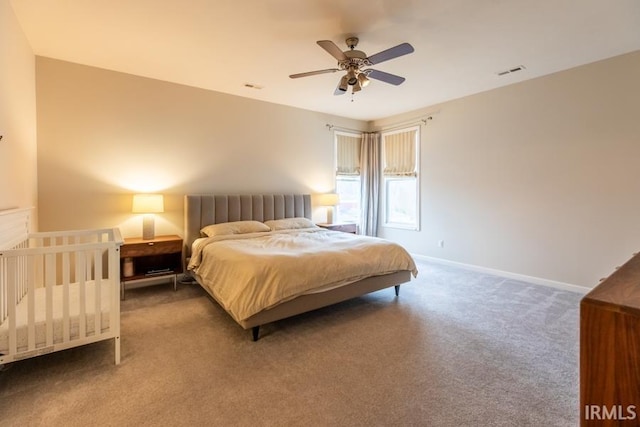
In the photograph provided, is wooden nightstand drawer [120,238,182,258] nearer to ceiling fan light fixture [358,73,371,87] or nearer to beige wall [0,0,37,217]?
beige wall [0,0,37,217]

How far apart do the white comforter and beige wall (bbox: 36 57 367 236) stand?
123cm

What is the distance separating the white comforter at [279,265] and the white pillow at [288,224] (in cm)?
64

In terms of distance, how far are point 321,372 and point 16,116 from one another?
3.60 meters

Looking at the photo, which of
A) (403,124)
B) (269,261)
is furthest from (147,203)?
(403,124)

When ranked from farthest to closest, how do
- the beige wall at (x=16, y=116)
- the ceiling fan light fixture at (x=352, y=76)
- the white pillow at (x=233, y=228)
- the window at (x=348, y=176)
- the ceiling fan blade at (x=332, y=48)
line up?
1. the window at (x=348, y=176)
2. the white pillow at (x=233, y=228)
3. the ceiling fan light fixture at (x=352, y=76)
4. the ceiling fan blade at (x=332, y=48)
5. the beige wall at (x=16, y=116)

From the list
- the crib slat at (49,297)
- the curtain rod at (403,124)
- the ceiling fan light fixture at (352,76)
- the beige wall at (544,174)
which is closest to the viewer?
the crib slat at (49,297)

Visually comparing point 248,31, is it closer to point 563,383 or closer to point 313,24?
point 313,24

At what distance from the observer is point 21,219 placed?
2.71m

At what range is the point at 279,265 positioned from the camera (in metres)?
2.65

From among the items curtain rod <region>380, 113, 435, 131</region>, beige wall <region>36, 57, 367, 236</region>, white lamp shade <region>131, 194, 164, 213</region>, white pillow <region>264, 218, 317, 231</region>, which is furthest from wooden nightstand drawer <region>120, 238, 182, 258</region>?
curtain rod <region>380, 113, 435, 131</region>

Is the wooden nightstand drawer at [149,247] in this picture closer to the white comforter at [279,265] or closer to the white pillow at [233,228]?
the white comforter at [279,265]

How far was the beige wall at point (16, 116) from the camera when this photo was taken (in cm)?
243

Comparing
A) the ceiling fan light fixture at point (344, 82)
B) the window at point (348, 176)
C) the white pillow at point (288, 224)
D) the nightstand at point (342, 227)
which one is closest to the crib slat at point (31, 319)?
the white pillow at point (288, 224)

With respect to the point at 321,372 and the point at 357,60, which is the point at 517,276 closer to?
the point at 321,372
